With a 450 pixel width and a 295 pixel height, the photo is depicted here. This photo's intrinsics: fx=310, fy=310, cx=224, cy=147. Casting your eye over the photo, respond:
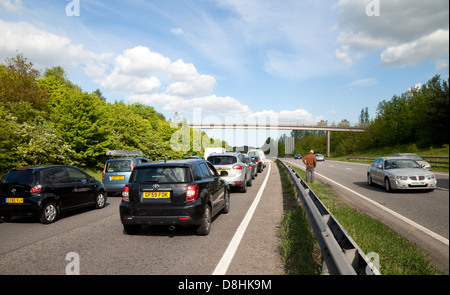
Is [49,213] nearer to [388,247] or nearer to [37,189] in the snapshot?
[37,189]

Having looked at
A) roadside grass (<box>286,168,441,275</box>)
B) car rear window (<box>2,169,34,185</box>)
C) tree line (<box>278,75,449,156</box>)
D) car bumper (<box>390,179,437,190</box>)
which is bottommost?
roadside grass (<box>286,168,441,275</box>)

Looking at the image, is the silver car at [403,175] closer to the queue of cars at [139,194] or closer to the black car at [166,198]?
the queue of cars at [139,194]

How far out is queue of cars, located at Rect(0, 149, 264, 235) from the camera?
6.18m

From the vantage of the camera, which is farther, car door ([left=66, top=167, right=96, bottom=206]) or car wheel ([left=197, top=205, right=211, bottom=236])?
car door ([left=66, top=167, right=96, bottom=206])

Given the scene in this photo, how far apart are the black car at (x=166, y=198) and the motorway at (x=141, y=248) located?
367 millimetres

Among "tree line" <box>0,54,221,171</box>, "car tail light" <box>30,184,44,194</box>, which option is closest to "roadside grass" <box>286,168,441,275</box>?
"car tail light" <box>30,184,44,194</box>

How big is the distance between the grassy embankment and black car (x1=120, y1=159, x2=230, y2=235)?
5.80 ft

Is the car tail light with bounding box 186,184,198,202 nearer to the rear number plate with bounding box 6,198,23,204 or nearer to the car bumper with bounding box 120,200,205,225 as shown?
the car bumper with bounding box 120,200,205,225

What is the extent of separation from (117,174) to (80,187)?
3.76m

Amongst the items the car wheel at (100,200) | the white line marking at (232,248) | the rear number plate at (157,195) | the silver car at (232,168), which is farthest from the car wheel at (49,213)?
the silver car at (232,168)

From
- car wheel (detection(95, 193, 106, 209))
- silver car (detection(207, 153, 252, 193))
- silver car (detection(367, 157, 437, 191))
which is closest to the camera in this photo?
car wheel (detection(95, 193, 106, 209))

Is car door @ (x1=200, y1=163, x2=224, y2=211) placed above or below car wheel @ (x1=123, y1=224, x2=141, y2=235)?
above

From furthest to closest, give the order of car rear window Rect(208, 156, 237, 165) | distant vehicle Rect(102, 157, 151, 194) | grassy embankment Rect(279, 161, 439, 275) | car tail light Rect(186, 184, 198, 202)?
1. car rear window Rect(208, 156, 237, 165)
2. distant vehicle Rect(102, 157, 151, 194)
3. car tail light Rect(186, 184, 198, 202)
4. grassy embankment Rect(279, 161, 439, 275)
